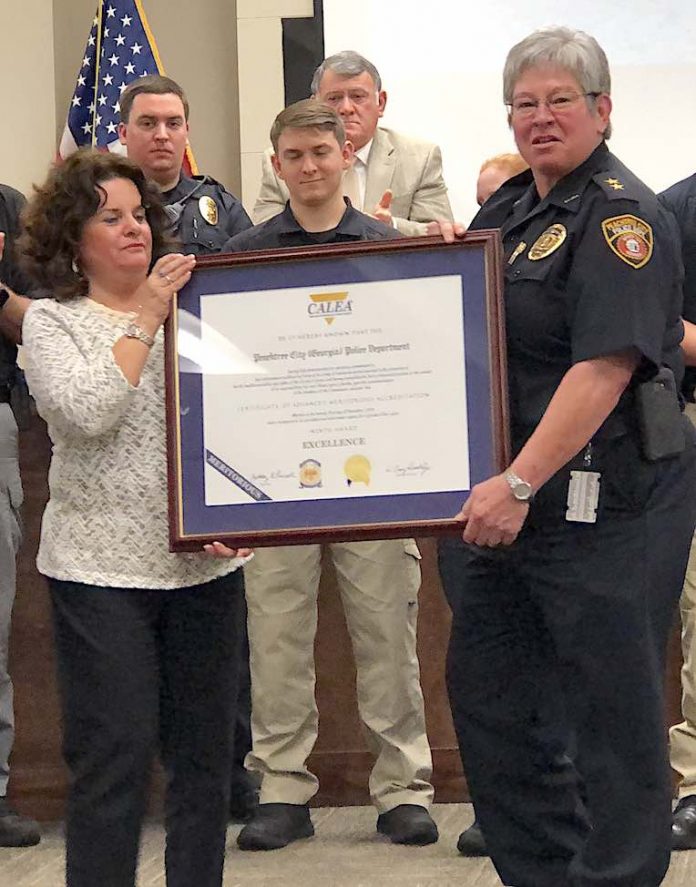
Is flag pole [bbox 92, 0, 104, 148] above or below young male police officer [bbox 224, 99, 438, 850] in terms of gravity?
above

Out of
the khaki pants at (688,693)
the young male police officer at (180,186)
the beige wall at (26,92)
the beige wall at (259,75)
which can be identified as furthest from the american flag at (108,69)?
the khaki pants at (688,693)

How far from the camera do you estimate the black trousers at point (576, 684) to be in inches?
97.1

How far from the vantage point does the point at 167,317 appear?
8.63 ft

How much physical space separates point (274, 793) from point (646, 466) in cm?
167

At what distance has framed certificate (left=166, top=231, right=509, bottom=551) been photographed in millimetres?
2598

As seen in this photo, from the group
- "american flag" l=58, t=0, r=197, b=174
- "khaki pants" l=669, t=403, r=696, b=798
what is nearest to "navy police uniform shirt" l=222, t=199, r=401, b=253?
"khaki pants" l=669, t=403, r=696, b=798

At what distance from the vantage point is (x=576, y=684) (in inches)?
99.6

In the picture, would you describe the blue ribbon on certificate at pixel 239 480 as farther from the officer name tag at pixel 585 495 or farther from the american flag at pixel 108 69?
the american flag at pixel 108 69

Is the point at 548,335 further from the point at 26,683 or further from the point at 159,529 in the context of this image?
the point at 26,683

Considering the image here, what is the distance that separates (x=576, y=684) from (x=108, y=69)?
4.27 metres

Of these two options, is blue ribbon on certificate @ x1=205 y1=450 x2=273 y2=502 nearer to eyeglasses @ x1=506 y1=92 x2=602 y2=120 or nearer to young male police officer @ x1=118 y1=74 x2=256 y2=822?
eyeglasses @ x1=506 y1=92 x2=602 y2=120

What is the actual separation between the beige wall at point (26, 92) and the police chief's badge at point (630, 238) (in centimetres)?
421

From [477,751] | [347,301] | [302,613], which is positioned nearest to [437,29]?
[302,613]

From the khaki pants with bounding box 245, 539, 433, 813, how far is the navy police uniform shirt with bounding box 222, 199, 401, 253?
773 mm
